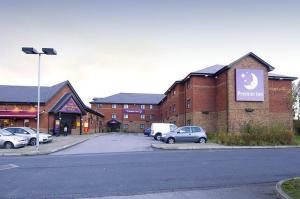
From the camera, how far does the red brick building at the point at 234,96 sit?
33844 millimetres

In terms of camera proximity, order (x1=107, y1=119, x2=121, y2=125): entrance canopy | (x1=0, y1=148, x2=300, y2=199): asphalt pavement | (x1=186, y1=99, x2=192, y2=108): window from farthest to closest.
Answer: (x1=107, y1=119, x2=121, y2=125): entrance canopy
(x1=186, y1=99, x2=192, y2=108): window
(x1=0, y1=148, x2=300, y2=199): asphalt pavement

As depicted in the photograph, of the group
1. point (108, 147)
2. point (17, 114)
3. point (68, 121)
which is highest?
point (17, 114)

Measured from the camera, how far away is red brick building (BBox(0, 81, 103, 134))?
138ft

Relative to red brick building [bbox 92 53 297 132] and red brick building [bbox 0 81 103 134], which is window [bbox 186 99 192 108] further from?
red brick building [bbox 0 81 103 134]

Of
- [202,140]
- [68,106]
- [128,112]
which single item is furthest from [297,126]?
[128,112]

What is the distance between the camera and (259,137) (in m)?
26.2

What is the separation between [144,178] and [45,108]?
34734 millimetres

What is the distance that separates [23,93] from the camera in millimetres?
45156

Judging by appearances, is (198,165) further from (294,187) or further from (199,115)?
(199,115)

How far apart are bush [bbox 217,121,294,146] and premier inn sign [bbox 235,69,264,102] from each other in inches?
294

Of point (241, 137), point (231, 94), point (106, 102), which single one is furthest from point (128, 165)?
point (106, 102)

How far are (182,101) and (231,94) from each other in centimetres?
1064

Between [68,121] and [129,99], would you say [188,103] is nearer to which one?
[68,121]

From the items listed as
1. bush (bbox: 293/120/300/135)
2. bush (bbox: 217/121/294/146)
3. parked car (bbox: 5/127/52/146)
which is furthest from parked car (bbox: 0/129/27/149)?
bush (bbox: 293/120/300/135)
